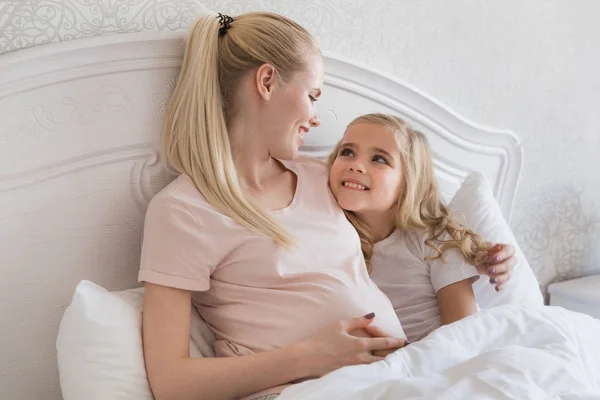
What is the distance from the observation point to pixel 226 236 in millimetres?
1211

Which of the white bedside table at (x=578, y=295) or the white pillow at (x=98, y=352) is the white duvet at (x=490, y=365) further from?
the white bedside table at (x=578, y=295)

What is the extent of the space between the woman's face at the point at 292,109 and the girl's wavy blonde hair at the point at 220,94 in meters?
0.02

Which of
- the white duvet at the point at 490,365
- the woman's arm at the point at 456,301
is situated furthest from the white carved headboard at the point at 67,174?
the woman's arm at the point at 456,301

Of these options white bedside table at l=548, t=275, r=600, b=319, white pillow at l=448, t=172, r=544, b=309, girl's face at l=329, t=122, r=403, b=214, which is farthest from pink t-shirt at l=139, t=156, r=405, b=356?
white bedside table at l=548, t=275, r=600, b=319

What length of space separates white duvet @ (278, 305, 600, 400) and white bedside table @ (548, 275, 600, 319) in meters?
0.72

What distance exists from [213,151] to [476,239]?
56 cm

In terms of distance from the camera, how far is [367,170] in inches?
55.5

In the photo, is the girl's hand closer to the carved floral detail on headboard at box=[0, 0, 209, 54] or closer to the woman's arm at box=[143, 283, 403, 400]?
the woman's arm at box=[143, 283, 403, 400]

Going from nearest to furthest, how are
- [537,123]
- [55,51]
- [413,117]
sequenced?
[55,51]
[413,117]
[537,123]

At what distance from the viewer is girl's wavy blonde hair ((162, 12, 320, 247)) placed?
124 cm

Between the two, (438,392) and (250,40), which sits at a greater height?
(250,40)

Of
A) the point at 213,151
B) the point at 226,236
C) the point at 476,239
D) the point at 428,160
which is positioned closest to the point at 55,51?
the point at 213,151

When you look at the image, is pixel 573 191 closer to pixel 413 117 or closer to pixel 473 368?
pixel 413 117

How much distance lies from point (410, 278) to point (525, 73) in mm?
774
